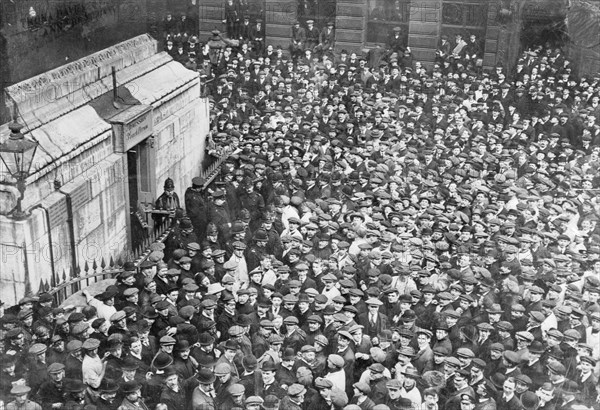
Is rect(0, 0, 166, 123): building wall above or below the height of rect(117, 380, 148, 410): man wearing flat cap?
above

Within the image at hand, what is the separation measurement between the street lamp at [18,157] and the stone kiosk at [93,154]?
0.33ft

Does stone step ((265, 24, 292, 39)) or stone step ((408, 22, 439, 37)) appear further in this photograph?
stone step ((408, 22, 439, 37))

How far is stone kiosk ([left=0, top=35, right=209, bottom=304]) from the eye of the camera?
10.5 m

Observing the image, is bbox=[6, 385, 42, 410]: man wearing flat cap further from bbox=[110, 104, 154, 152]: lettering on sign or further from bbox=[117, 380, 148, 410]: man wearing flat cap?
bbox=[110, 104, 154, 152]: lettering on sign

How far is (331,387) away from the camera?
7.91 meters

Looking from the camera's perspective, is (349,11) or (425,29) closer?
(425,29)

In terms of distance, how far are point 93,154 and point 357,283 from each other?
4896 mm

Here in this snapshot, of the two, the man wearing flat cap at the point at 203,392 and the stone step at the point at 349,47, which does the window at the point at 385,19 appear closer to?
the stone step at the point at 349,47

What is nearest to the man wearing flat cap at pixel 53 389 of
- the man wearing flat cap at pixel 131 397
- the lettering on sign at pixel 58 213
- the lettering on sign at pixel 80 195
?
the man wearing flat cap at pixel 131 397

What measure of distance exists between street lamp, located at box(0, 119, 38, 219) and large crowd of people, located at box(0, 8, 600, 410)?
1.55 meters

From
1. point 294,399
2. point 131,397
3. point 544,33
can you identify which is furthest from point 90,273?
point 544,33

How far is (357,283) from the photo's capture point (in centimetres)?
1017

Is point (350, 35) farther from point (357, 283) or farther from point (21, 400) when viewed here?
point (21, 400)

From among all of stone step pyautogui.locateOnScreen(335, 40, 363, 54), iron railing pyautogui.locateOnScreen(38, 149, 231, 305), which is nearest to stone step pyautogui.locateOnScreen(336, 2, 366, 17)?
stone step pyautogui.locateOnScreen(335, 40, 363, 54)
